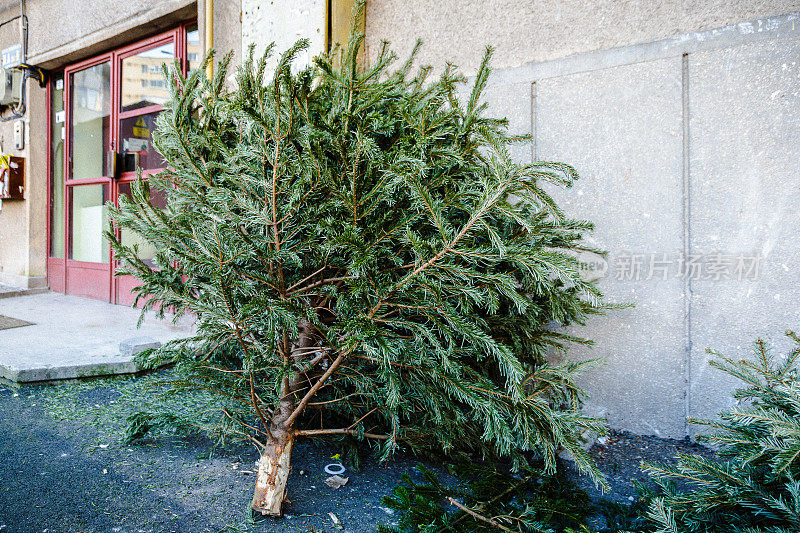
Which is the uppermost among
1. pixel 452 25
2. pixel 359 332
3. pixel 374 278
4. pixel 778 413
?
pixel 452 25

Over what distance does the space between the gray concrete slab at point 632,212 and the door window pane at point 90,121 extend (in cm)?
610

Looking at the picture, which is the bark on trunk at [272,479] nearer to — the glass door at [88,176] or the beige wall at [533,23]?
the beige wall at [533,23]

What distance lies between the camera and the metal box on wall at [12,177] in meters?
7.12

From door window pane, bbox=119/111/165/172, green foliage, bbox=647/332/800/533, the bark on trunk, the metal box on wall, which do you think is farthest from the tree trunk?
the metal box on wall

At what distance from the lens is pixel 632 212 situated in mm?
3211

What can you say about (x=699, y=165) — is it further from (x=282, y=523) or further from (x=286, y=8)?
(x=286, y=8)

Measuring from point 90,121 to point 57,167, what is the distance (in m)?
1.07

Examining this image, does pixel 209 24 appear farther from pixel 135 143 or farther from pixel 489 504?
pixel 489 504

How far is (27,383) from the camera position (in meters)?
3.56

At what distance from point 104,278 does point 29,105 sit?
301 cm

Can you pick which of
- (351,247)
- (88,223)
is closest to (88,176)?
(88,223)

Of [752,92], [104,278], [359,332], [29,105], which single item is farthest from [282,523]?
[29,105]

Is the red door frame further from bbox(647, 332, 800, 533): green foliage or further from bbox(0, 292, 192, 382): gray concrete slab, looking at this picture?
bbox(647, 332, 800, 533): green foliage

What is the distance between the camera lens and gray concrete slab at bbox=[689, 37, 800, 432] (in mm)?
2764
